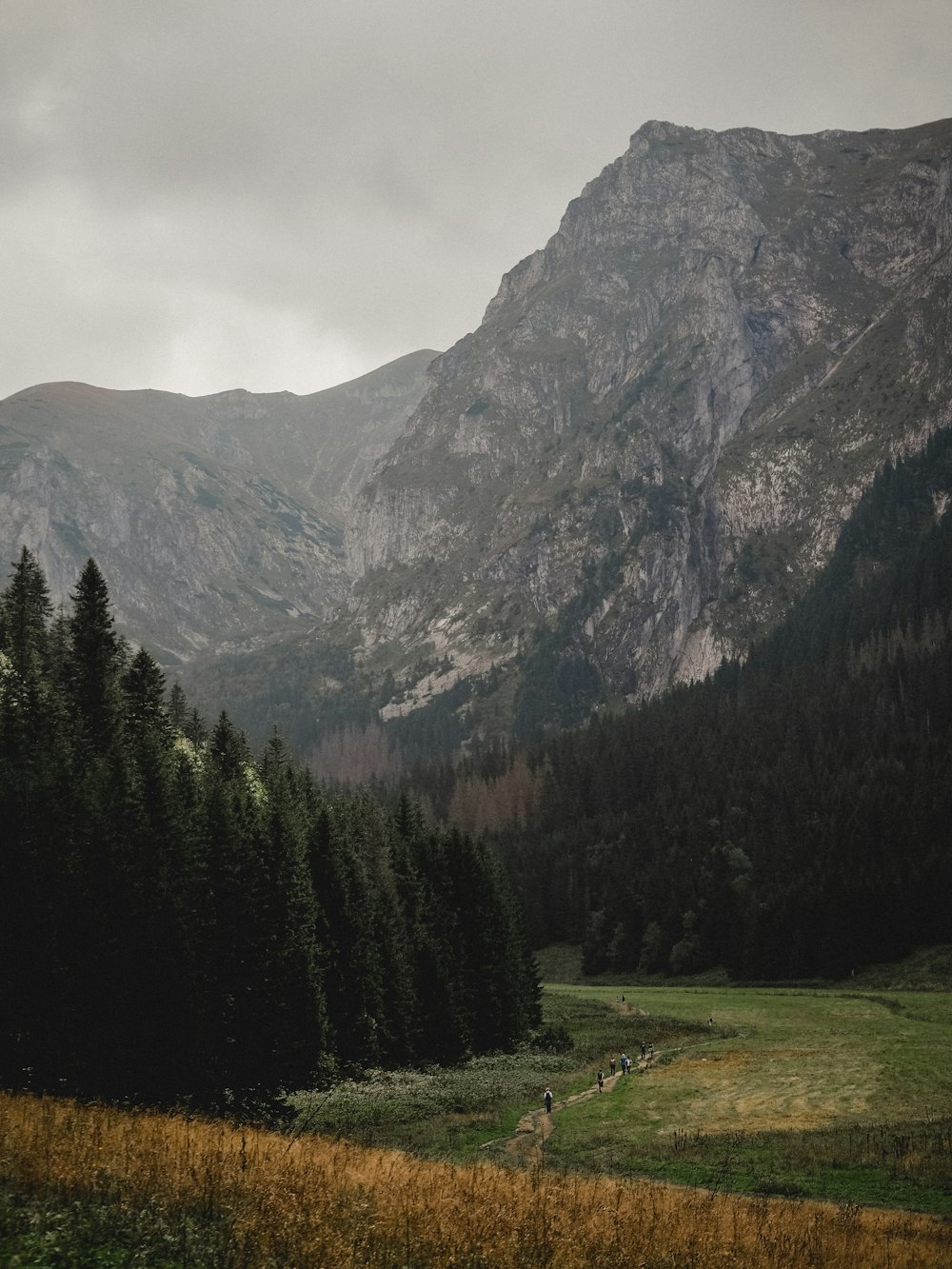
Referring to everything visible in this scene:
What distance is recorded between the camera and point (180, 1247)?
53.8ft

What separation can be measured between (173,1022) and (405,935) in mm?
36871

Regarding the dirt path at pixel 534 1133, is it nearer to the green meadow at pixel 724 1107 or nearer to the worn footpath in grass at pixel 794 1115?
the green meadow at pixel 724 1107

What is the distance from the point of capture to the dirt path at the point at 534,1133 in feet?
139

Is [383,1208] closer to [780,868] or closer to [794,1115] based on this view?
[794,1115]

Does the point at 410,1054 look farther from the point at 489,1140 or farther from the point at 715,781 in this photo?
the point at 715,781

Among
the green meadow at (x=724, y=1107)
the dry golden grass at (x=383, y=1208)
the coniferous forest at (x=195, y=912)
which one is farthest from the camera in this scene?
the coniferous forest at (x=195, y=912)

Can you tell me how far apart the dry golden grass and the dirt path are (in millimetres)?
14533

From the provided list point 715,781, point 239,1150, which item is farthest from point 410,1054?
point 715,781

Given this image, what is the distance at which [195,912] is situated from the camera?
153 feet

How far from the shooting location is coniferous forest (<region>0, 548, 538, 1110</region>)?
130ft

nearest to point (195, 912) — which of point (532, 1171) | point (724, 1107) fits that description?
point (532, 1171)

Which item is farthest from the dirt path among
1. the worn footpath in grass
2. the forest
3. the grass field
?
the forest

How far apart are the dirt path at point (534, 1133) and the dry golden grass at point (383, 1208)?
14.5m

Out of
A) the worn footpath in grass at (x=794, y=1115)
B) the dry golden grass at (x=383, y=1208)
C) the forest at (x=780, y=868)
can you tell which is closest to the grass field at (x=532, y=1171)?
the dry golden grass at (x=383, y=1208)
